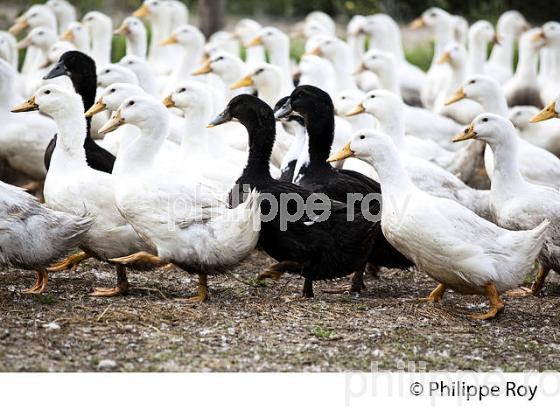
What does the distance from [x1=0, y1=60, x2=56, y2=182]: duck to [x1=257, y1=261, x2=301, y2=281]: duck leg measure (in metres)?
3.18

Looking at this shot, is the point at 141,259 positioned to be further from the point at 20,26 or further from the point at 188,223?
the point at 20,26

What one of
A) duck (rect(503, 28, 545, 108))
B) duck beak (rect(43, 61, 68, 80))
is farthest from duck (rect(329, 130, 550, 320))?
duck (rect(503, 28, 545, 108))

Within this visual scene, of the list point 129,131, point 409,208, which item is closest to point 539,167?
point 409,208

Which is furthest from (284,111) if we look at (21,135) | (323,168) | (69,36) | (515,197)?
(69,36)

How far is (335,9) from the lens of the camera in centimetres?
2009

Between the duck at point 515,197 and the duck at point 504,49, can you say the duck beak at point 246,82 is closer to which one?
the duck at point 515,197

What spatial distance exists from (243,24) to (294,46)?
2.11m

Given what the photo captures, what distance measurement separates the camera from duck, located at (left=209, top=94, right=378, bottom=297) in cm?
657

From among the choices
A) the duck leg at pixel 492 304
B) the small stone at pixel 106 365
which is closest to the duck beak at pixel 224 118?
the duck leg at pixel 492 304

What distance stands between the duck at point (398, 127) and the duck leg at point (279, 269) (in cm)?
196

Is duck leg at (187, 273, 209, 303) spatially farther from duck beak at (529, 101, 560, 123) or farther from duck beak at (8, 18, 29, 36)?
duck beak at (8, 18, 29, 36)

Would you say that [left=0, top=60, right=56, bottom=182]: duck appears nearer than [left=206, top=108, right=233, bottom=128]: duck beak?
No

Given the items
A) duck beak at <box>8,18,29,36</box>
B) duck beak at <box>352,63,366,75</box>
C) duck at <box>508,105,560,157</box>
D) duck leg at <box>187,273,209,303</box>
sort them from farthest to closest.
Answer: duck beak at <box>8,18,29,36</box>, duck beak at <box>352,63,366,75</box>, duck at <box>508,105,560,157</box>, duck leg at <box>187,273,209,303</box>

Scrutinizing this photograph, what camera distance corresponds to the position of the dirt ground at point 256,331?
5.34m
